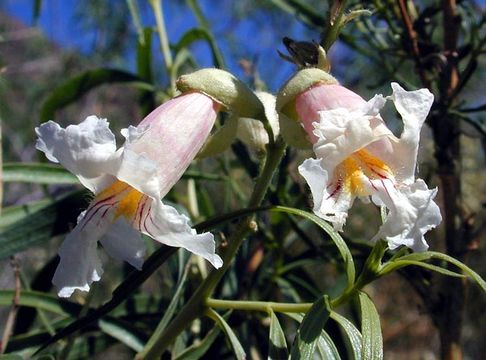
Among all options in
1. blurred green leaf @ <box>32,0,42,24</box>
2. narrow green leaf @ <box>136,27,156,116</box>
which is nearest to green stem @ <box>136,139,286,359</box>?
narrow green leaf @ <box>136,27,156,116</box>

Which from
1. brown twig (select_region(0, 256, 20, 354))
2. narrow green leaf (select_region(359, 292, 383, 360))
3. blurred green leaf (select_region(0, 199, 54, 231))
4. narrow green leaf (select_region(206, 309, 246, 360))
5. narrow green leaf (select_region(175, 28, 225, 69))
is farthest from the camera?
narrow green leaf (select_region(175, 28, 225, 69))

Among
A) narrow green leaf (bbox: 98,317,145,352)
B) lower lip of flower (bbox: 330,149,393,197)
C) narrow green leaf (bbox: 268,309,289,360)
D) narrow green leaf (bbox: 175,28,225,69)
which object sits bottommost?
narrow green leaf (bbox: 98,317,145,352)

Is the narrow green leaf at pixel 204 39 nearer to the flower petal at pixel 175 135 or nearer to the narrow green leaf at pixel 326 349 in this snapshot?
the flower petal at pixel 175 135

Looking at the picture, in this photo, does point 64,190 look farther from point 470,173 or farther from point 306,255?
point 470,173

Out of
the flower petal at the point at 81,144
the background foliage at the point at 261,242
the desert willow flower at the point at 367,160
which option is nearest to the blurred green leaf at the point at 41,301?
the background foliage at the point at 261,242

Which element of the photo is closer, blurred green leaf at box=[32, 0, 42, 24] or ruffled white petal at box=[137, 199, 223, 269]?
ruffled white petal at box=[137, 199, 223, 269]

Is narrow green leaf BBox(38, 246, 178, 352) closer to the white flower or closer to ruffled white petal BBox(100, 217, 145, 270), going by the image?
ruffled white petal BBox(100, 217, 145, 270)

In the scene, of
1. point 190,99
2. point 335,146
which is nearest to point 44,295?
point 190,99
